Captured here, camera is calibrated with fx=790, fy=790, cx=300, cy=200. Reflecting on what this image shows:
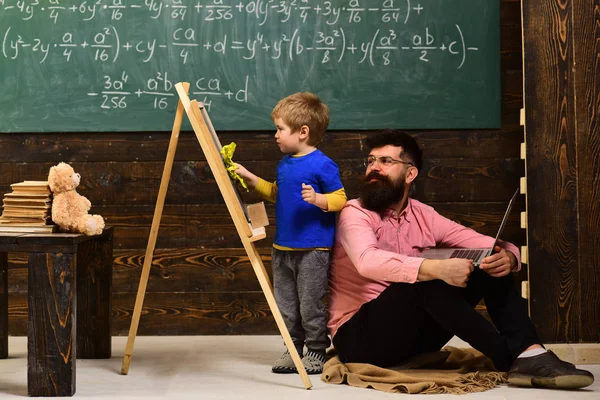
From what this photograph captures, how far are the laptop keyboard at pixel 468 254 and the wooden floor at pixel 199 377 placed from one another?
422 mm

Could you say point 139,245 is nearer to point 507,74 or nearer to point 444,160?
A: point 444,160

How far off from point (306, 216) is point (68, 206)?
31.4 inches

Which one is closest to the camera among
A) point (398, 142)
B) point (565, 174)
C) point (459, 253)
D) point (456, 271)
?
point (456, 271)

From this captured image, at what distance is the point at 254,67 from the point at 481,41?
1.01 metres

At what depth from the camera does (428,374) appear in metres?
2.58

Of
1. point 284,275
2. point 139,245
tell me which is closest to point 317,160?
point 284,275

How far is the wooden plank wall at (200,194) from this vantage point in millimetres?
3494

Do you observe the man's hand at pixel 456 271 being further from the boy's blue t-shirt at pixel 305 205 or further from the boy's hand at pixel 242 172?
the boy's hand at pixel 242 172

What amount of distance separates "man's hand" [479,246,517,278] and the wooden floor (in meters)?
0.37

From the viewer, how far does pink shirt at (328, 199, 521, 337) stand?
260 cm

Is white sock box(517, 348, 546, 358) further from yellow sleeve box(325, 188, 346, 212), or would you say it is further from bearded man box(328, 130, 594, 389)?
yellow sleeve box(325, 188, 346, 212)

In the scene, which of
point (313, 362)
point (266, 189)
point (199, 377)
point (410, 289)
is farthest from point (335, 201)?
point (199, 377)

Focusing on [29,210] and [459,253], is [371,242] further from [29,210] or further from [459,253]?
[29,210]

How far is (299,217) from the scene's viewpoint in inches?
109
